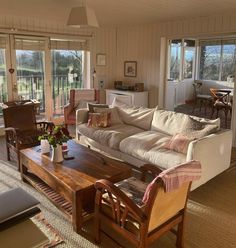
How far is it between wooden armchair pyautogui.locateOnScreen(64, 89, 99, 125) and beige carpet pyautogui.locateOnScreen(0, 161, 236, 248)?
2.04 m

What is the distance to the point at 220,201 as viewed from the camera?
309 centimetres

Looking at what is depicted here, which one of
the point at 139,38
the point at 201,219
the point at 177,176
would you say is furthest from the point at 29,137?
the point at 139,38

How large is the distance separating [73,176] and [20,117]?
227cm

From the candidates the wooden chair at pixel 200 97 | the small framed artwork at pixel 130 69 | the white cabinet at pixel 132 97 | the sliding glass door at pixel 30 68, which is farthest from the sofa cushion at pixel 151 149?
the wooden chair at pixel 200 97

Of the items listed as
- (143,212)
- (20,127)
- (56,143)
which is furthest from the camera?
(20,127)

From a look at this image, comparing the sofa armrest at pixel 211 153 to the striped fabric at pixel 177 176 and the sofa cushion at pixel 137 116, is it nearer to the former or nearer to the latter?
the striped fabric at pixel 177 176

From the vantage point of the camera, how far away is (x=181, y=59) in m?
8.73

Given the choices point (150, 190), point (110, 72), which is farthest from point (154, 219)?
point (110, 72)

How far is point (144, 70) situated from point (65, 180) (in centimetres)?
447

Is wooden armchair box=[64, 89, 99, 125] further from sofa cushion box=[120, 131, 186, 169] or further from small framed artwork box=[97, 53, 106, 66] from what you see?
sofa cushion box=[120, 131, 186, 169]

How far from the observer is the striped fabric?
188 cm

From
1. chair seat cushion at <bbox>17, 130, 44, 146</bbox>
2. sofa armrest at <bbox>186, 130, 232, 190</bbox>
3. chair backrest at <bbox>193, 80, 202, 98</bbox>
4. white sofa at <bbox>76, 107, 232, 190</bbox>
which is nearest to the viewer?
sofa armrest at <bbox>186, 130, 232, 190</bbox>

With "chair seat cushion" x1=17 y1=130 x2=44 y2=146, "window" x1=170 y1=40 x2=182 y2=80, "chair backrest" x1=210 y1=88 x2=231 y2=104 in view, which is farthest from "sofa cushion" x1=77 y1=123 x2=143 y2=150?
"window" x1=170 y1=40 x2=182 y2=80

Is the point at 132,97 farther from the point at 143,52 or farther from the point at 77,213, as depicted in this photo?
the point at 77,213
